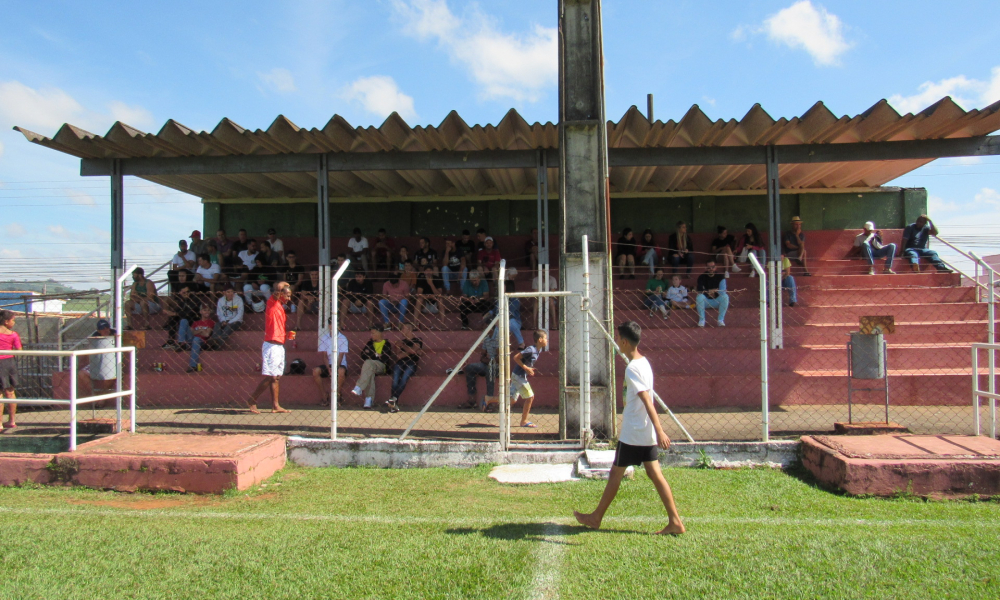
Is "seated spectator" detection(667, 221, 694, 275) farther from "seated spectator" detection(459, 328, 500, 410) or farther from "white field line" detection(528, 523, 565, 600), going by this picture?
"white field line" detection(528, 523, 565, 600)

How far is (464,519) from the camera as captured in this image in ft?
A: 16.2

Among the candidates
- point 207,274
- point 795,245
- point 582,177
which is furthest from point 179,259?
point 795,245

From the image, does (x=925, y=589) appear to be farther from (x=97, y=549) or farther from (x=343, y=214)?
(x=343, y=214)

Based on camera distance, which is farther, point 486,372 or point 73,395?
point 486,372

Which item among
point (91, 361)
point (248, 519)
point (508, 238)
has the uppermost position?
point (508, 238)

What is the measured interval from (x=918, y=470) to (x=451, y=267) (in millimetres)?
8446

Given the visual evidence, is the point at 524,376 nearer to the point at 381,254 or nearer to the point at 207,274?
the point at 381,254

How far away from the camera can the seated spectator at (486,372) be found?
8.70 metres

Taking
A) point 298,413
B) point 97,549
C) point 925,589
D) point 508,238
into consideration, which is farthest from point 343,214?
point 925,589

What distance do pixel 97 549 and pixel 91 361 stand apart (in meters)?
4.41

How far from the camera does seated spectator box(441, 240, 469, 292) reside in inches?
453

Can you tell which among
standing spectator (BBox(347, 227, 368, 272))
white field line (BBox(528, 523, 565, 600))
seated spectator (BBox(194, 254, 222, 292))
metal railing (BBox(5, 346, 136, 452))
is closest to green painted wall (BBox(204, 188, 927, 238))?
standing spectator (BBox(347, 227, 368, 272))

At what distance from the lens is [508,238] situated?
13.8 m

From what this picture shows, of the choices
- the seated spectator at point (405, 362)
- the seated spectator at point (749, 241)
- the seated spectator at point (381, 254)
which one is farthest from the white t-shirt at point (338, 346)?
the seated spectator at point (749, 241)
